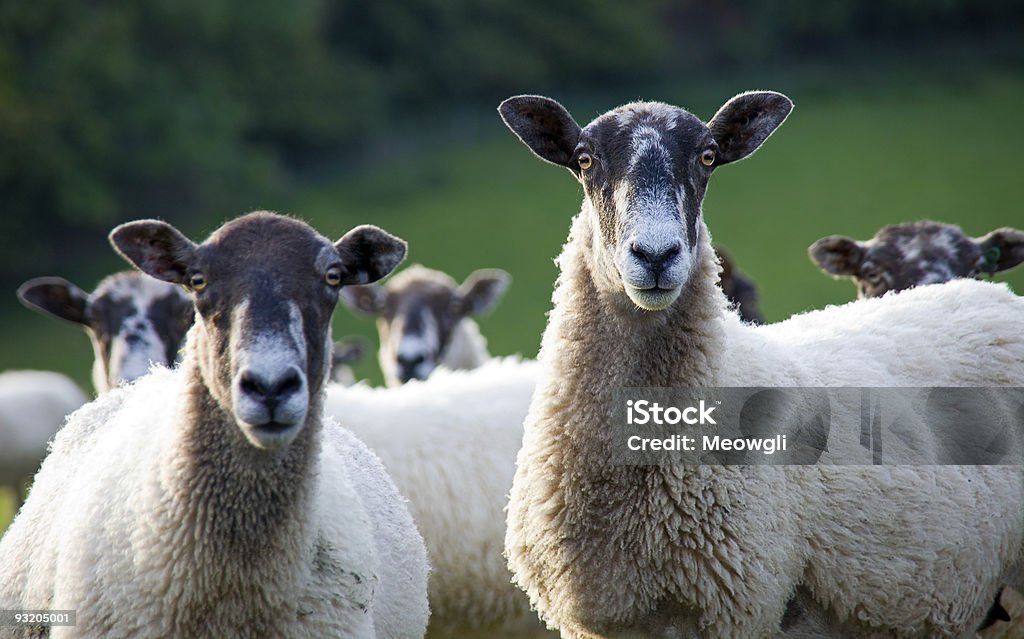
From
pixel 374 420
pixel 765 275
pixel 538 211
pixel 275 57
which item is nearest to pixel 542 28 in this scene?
pixel 538 211

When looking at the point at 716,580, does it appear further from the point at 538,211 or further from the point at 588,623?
the point at 538,211

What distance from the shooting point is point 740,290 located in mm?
8383

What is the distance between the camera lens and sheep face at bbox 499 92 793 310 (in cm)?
423

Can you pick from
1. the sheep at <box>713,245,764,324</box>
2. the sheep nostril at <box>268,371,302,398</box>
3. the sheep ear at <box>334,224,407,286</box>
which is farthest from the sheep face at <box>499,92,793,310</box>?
the sheep at <box>713,245,764,324</box>

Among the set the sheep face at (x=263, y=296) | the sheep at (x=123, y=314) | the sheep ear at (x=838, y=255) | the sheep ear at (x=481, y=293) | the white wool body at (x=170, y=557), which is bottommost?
the white wool body at (x=170, y=557)

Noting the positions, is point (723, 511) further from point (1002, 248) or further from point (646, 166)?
point (1002, 248)

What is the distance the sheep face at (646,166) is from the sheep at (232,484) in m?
0.82

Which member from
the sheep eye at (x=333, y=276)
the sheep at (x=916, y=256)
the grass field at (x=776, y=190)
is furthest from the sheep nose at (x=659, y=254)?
the grass field at (x=776, y=190)

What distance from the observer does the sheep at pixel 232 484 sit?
3877mm

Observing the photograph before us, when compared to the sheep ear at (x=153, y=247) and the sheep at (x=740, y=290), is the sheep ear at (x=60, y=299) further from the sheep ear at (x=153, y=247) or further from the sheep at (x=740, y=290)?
the sheep at (x=740, y=290)

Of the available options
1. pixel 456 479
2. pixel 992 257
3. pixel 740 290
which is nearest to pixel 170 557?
pixel 456 479

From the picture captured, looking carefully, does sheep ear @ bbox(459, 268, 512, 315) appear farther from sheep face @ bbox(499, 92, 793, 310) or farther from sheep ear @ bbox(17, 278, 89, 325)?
sheep face @ bbox(499, 92, 793, 310)

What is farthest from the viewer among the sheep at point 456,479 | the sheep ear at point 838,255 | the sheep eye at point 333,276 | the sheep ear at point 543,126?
the sheep ear at point 838,255

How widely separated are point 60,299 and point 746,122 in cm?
408
